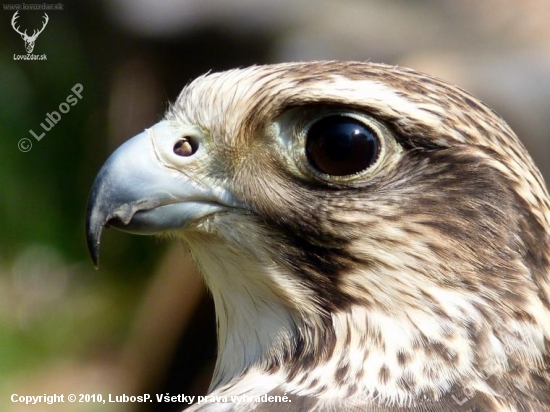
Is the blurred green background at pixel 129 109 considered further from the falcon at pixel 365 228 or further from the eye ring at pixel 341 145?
the eye ring at pixel 341 145

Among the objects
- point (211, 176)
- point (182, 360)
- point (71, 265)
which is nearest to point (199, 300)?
point (182, 360)

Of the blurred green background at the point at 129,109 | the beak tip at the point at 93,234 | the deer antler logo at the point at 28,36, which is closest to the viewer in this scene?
the beak tip at the point at 93,234

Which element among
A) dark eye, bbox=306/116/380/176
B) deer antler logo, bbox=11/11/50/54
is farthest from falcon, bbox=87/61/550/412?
deer antler logo, bbox=11/11/50/54

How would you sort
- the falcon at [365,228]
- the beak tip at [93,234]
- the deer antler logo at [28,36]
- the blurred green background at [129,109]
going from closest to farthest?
the falcon at [365,228]
the beak tip at [93,234]
the blurred green background at [129,109]
the deer antler logo at [28,36]

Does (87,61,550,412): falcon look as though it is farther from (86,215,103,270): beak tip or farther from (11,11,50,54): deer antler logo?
(11,11,50,54): deer antler logo

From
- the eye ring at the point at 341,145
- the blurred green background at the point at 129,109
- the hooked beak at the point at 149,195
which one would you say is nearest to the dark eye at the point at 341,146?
the eye ring at the point at 341,145

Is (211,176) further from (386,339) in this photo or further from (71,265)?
(71,265)

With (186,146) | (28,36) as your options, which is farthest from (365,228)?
(28,36)
